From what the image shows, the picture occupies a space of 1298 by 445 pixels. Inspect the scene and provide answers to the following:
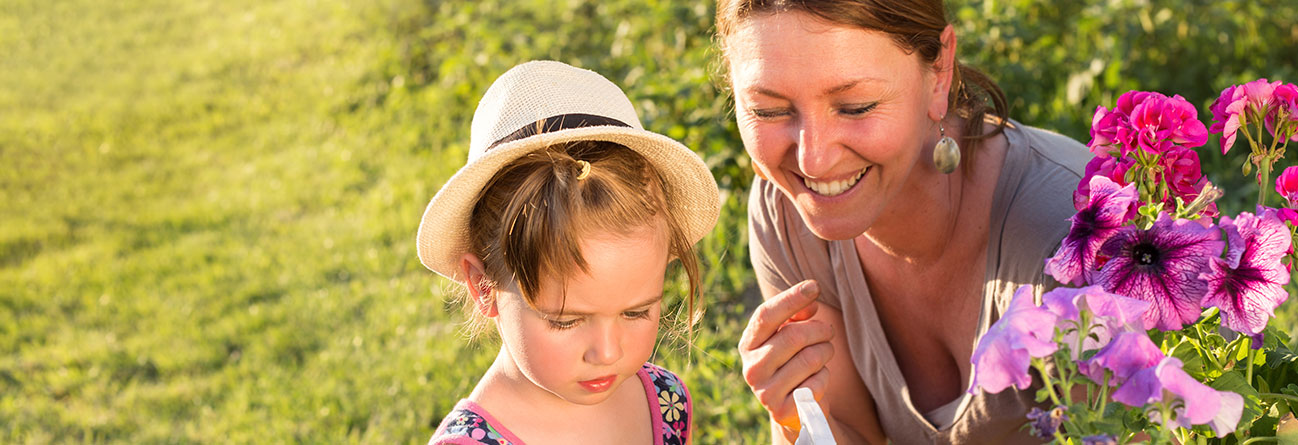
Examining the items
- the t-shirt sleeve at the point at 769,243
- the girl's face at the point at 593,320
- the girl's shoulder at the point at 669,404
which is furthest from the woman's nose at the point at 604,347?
the t-shirt sleeve at the point at 769,243

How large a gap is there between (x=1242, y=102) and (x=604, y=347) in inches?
33.6

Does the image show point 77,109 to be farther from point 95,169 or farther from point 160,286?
point 160,286

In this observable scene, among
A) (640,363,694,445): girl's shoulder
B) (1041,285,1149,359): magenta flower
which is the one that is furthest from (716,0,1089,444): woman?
(1041,285,1149,359): magenta flower

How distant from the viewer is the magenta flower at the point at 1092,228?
1099 mm

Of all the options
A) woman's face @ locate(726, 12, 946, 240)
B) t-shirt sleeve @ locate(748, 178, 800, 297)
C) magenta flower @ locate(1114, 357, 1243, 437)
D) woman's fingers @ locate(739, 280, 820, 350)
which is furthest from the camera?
t-shirt sleeve @ locate(748, 178, 800, 297)

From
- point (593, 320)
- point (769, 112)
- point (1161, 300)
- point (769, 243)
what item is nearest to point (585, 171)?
point (593, 320)

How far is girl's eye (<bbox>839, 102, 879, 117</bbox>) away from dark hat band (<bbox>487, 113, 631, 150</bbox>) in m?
0.40

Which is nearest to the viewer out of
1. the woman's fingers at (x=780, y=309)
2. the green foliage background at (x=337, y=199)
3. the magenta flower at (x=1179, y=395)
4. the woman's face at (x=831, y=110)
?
the magenta flower at (x=1179, y=395)

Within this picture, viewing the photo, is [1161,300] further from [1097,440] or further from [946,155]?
[946,155]

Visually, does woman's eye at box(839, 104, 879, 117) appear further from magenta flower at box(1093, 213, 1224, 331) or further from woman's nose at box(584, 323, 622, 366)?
magenta flower at box(1093, 213, 1224, 331)

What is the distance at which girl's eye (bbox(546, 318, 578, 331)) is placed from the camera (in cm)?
163

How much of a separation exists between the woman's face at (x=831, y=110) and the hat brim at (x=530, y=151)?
0.57ft

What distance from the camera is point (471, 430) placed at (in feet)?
5.60

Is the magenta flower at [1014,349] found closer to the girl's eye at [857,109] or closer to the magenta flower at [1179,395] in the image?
the magenta flower at [1179,395]
